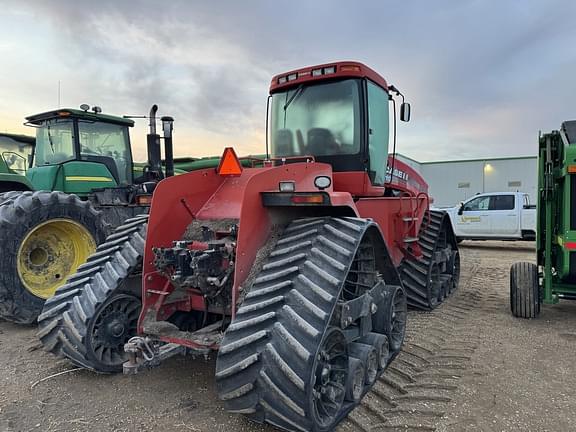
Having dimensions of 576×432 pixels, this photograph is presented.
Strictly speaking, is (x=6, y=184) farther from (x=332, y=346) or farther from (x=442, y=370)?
(x=442, y=370)

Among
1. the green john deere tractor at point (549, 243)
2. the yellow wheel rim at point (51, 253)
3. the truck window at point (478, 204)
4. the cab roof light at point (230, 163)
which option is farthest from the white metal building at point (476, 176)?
the cab roof light at point (230, 163)

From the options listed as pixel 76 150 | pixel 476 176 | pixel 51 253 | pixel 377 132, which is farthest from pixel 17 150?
pixel 476 176

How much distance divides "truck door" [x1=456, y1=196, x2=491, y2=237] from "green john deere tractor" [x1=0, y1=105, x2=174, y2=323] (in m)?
9.97

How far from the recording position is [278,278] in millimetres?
2816

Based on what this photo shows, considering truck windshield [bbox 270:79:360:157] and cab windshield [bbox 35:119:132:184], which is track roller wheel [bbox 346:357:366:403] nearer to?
truck windshield [bbox 270:79:360:157]

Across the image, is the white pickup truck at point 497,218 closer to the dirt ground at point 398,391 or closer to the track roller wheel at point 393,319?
the dirt ground at point 398,391

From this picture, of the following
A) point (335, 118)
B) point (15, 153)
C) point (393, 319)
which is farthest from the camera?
point (15, 153)

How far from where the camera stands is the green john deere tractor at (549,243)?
17.5 feet

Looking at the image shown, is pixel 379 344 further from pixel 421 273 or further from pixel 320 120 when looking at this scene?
pixel 421 273

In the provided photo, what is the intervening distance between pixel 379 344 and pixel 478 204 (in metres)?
11.6

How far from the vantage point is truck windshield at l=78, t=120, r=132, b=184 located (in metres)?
7.08

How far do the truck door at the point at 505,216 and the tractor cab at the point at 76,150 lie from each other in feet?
35.9

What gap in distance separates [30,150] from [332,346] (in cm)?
755

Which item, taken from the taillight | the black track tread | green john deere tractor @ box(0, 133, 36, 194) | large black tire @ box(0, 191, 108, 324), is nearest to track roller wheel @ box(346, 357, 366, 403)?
the taillight
